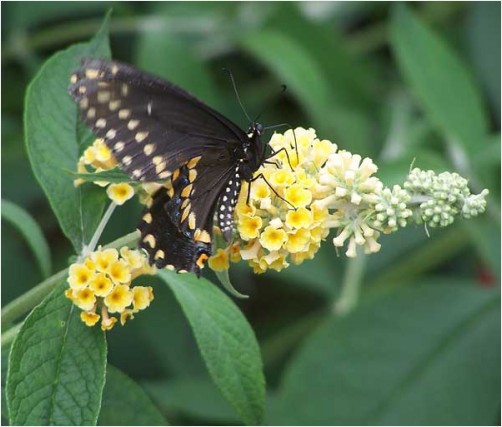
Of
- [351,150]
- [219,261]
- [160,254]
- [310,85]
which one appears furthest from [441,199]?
[351,150]

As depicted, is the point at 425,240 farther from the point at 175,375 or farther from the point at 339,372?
the point at 175,375

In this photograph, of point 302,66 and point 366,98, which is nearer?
point 302,66

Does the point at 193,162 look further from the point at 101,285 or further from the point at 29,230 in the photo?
the point at 29,230

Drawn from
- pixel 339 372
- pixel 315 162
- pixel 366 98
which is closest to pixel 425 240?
pixel 366 98

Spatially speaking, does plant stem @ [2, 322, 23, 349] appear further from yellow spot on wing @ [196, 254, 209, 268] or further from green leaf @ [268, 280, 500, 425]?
green leaf @ [268, 280, 500, 425]

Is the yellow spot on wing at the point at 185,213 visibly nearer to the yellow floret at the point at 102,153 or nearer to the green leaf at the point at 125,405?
the yellow floret at the point at 102,153

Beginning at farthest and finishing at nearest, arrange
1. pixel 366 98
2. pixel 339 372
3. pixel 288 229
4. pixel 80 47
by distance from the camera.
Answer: pixel 366 98 → pixel 339 372 → pixel 80 47 → pixel 288 229
